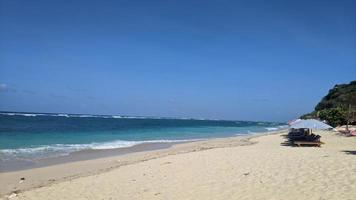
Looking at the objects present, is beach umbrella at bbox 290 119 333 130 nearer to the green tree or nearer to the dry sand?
the dry sand

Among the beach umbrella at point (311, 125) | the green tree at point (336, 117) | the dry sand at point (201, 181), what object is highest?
the green tree at point (336, 117)

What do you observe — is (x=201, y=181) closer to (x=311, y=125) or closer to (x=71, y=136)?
(x=311, y=125)

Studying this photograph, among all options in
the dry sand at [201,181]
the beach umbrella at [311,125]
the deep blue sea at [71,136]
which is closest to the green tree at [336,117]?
the deep blue sea at [71,136]

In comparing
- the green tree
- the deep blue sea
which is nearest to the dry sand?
the deep blue sea

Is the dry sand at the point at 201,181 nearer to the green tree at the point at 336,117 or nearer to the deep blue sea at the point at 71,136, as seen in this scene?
the deep blue sea at the point at 71,136

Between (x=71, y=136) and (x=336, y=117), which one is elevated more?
(x=336, y=117)

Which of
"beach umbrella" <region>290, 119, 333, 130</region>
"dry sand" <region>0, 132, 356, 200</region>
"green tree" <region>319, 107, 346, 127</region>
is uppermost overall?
"green tree" <region>319, 107, 346, 127</region>

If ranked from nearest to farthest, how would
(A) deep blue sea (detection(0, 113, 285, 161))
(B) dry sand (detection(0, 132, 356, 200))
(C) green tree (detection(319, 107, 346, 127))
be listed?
(B) dry sand (detection(0, 132, 356, 200)), (A) deep blue sea (detection(0, 113, 285, 161)), (C) green tree (detection(319, 107, 346, 127))

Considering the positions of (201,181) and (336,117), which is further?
(336,117)

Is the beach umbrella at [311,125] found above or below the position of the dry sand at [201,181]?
above

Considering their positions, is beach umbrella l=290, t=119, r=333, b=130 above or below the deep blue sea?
above

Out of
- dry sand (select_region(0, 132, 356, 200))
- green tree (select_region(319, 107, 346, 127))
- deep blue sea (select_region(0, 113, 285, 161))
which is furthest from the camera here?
green tree (select_region(319, 107, 346, 127))

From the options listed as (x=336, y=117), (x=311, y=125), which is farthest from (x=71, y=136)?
(x=336, y=117)

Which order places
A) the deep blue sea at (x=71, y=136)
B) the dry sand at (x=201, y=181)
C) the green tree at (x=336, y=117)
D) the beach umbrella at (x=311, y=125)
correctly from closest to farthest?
the dry sand at (x=201, y=181), the deep blue sea at (x=71, y=136), the beach umbrella at (x=311, y=125), the green tree at (x=336, y=117)
